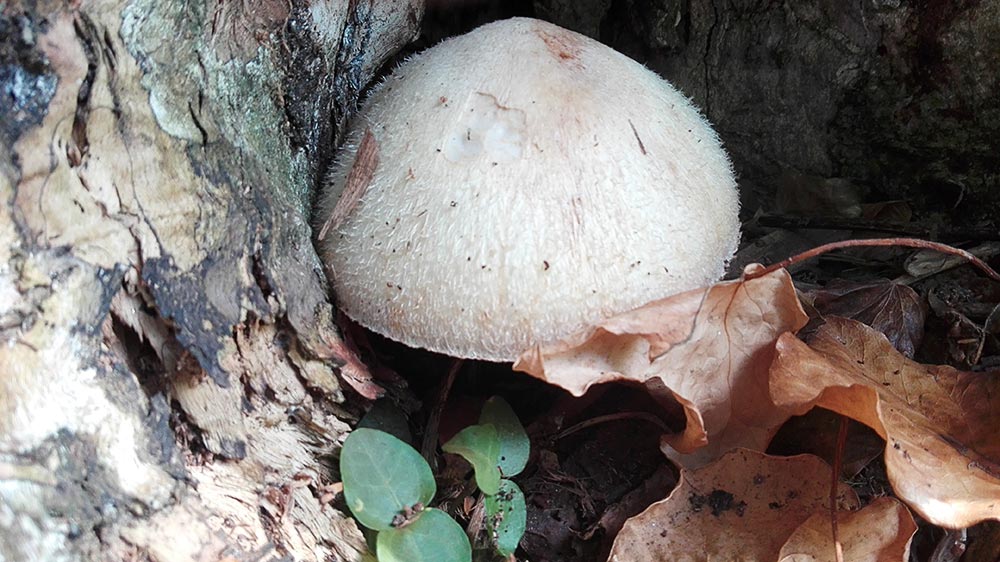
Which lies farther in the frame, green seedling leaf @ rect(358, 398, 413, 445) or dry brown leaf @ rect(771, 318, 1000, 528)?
green seedling leaf @ rect(358, 398, 413, 445)

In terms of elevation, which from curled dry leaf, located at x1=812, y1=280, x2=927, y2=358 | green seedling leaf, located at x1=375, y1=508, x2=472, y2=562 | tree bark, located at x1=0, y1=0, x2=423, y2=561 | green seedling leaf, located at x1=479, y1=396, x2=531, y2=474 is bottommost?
green seedling leaf, located at x1=375, y1=508, x2=472, y2=562

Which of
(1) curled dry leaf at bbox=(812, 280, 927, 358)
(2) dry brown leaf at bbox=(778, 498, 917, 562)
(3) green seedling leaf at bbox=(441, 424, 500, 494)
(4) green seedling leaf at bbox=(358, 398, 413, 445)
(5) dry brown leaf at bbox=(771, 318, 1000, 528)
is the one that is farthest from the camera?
(1) curled dry leaf at bbox=(812, 280, 927, 358)

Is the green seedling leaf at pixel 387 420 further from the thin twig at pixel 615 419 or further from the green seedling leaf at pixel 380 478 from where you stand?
the thin twig at pixel 615 419

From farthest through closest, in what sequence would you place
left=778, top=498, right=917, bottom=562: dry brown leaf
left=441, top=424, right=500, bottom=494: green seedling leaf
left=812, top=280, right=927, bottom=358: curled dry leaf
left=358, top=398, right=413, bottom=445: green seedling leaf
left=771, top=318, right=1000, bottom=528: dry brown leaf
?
left=812, top=280, right=927, bottom=358: curled dry leaf
left=358, top=398, right=413, bottom=445: green seedling leaf
left=441, top=424, right=500, bottom=494: green seedling leaf
left=778, top=498, right=917, bottom=562: dry brown leaf
left=771, top=318, right=1000, bottom=528: dry brown leaf

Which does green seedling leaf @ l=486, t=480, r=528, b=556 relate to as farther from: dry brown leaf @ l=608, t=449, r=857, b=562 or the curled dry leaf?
the curled dry leaf

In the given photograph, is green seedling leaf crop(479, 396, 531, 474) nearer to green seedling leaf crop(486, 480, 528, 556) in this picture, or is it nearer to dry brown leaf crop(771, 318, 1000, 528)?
green seedling leaf crop(486, 480, 528, 556)

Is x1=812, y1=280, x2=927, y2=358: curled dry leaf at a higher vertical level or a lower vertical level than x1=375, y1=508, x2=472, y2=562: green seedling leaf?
higher

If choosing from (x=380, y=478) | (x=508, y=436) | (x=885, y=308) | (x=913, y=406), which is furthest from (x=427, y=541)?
(x=885, y=308)

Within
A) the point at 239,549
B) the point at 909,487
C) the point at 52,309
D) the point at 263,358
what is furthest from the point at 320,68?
the point at 909,487

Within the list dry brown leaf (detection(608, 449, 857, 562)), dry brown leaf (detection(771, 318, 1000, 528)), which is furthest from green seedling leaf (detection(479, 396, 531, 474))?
dry brown leaf (detection(771, 318, 1000, 528))
